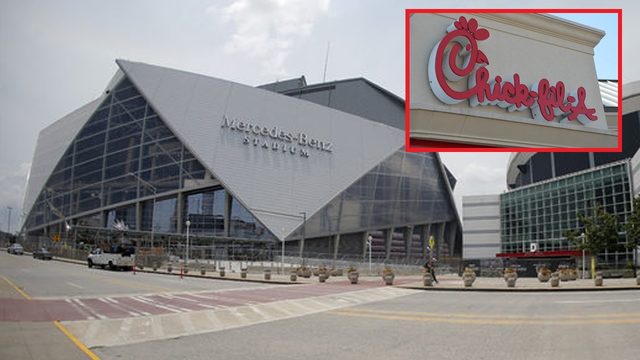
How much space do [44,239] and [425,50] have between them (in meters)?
94.9

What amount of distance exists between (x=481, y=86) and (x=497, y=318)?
6.60 meters

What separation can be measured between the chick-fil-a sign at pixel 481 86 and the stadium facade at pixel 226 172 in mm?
60870

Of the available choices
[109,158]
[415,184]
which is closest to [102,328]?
[109,158]

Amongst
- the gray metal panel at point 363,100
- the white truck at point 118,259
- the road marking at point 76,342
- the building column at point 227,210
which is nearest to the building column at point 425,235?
the gray metal panel at point 363,100

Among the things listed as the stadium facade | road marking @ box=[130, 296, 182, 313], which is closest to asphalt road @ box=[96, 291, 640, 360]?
road marking @ box=[130, 296, 182, 313]

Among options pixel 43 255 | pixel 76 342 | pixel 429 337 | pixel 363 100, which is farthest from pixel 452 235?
pixel 76 342

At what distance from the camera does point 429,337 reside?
1280 centimetres

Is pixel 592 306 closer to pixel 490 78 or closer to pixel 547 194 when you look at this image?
pixel 490 78

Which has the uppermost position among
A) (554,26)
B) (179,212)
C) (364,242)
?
(554,26)

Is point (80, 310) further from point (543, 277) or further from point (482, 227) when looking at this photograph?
point (482, 227)

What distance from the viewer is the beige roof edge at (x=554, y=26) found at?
16.2 meters

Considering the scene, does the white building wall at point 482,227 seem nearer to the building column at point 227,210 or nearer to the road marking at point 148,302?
the building column at point 227,210

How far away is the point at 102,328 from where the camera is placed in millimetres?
14469

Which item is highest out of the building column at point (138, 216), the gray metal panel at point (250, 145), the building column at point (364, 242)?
the gray metal panel at point (250, 145)
